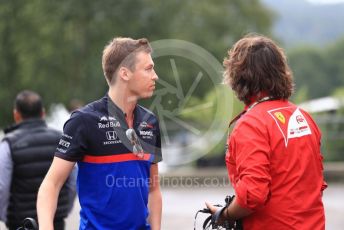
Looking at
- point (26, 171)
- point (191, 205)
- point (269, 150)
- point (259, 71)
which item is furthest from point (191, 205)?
point (269, 150)

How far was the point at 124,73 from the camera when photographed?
12.6ft

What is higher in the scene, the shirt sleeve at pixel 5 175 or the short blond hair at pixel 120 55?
the short blond hair at pixel 120 55

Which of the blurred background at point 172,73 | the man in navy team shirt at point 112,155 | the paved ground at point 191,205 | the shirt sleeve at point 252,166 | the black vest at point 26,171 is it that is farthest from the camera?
the blurred background at point 172,73

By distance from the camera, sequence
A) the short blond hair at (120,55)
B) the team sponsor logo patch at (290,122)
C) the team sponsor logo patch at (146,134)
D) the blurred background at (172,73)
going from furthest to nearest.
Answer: the blurred background at (172,73) → the team sponsor logo patch at (146,134) → the short blond hair at (120,55) → the team sponsor logo patch at (290,122)

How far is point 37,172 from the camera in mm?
5590

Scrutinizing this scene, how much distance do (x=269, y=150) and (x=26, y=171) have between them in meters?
2.70

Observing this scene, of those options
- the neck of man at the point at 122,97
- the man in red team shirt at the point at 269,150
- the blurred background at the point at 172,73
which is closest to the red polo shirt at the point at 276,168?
the man in red team shirt at the point at 269,150

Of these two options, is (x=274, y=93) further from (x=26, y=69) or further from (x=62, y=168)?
(x=26, y=69)

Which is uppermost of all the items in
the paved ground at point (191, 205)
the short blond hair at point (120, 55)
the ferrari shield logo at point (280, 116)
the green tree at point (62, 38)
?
the green tree at point (62, 38)

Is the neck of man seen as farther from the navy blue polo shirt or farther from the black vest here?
the black vest

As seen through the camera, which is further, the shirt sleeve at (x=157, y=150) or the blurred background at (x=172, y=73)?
the blurred background at (x=172, y=73)

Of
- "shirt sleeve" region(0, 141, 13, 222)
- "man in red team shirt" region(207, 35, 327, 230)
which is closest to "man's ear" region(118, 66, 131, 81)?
"man in red team shirt" region(207, 35, 327, 230)

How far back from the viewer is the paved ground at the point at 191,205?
10.9 metres

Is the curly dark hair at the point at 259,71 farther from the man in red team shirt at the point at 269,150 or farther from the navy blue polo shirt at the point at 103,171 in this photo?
the navy blue polo shirt at the point at 103,171
